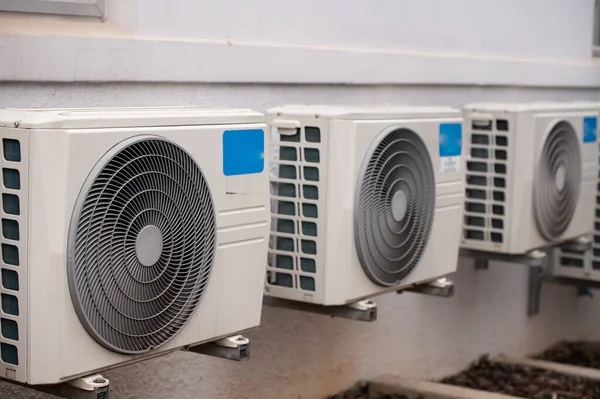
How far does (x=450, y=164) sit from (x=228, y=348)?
3.99 ft

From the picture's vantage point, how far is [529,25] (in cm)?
529

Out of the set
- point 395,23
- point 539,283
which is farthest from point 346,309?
point 539,283

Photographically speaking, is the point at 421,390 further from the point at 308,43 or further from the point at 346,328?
the point at 308,43

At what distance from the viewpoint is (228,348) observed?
9.48 ft

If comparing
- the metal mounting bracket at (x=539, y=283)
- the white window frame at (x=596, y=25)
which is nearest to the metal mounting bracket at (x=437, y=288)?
the metal mounting bracket at (x=539, y=283)

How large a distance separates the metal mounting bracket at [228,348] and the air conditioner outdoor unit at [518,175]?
1690mm

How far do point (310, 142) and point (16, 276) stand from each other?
1.16 meters

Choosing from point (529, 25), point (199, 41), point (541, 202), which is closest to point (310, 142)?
point (199, 41)

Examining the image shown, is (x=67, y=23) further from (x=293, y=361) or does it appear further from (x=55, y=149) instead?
(x=293, y=361)

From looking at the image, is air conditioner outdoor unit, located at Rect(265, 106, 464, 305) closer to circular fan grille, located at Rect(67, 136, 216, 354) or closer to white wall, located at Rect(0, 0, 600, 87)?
white wall, located at Rect(0, 0, 600, 87)

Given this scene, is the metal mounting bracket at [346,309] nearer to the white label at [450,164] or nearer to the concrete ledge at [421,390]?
the white label at [450,164]

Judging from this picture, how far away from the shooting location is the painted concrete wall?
10.6 ft

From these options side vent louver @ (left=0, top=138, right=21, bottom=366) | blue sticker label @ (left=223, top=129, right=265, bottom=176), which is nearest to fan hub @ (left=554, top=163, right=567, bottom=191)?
blue sticker label @ (left=223, top=129, right=265, bottom=176)

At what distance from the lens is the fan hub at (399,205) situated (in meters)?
3.39
